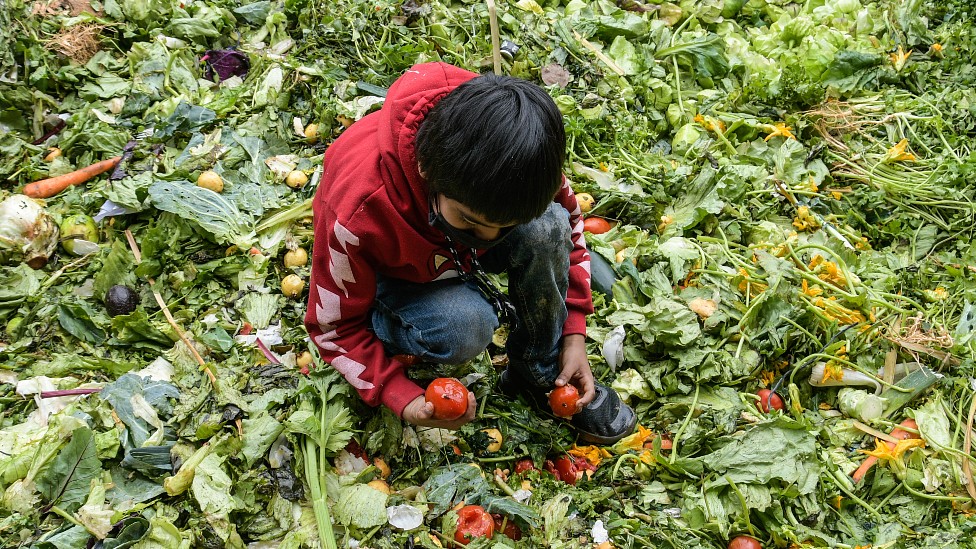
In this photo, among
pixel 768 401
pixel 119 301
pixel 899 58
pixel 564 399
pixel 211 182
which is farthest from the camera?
pixel 899 58

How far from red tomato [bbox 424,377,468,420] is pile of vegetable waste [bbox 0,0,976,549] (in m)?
0.36

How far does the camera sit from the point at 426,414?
2.46 m

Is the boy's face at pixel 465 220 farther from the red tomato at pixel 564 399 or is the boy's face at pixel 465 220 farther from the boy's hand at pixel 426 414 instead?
the red tomato at pixel 564 399

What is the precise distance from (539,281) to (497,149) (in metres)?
0.82

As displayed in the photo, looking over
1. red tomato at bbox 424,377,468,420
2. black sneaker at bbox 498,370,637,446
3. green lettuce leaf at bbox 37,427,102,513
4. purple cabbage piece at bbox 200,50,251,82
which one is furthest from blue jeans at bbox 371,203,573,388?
purple cabbage piece at bbox 200,50,251,82

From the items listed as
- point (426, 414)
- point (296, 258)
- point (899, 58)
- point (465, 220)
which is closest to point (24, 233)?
point (296, 258)

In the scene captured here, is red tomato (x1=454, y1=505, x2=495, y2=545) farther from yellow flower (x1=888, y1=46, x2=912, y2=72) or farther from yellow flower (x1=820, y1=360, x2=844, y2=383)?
yellow flower (x1=888, y1=46, x2=912, y2=72)

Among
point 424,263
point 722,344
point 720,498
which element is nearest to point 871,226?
point 722,344

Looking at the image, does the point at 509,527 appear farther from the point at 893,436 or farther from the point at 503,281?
the point at 893,436

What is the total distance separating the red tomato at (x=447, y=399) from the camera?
8.12 ft

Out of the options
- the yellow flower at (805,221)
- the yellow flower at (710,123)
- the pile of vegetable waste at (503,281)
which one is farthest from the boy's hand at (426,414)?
the yellow flower at (710,123)

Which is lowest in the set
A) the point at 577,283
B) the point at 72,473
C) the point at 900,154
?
the point at 72,473

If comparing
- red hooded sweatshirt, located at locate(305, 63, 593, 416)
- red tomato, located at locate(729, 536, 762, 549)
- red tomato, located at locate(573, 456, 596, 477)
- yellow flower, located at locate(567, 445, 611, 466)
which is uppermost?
red hooded sweatshirt, located at locate(305, 63, 593, 416)

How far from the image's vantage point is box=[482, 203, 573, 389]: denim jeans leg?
254cm
